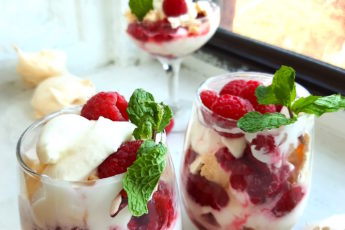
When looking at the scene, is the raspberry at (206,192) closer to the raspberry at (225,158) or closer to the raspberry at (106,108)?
the raspberry at (225,158)

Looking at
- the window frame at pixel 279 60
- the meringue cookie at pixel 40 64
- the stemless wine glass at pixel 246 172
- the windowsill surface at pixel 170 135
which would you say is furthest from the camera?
the meringue cookie at pixel 40 64

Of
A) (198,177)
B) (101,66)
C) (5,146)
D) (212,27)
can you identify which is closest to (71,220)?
(198,177)

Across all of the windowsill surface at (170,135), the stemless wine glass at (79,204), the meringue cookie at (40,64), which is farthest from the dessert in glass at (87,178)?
the meringue cookie at (40,64)

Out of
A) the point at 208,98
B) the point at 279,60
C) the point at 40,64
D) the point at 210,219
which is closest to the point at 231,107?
the point at 208,98

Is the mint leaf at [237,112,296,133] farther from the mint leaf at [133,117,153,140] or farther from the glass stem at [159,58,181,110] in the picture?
the glass stem at [159,58,181,110]

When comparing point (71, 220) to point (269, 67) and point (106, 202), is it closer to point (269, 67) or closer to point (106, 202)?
point (106, 202)
